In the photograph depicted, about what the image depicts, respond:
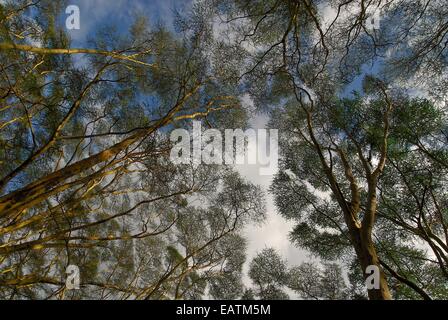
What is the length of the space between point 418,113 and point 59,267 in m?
7.07

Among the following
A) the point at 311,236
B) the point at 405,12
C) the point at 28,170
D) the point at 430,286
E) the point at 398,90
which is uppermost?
the point at 405,12

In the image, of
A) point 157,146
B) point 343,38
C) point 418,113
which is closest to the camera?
point 343,38

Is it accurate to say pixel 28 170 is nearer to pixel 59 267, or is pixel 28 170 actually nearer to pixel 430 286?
pixel 59 267

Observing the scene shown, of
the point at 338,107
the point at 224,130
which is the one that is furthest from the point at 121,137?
the point at 338,107

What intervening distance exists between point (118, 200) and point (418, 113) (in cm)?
549

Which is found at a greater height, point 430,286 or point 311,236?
point 311,236

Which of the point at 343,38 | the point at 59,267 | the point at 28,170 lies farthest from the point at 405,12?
the point at 59,267

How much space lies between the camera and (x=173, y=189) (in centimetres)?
500

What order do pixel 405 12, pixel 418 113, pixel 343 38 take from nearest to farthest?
pixel 405 12 < pixel 343 38 < pixel 418 113

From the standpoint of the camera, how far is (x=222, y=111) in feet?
17.5

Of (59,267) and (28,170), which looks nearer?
(28,170)

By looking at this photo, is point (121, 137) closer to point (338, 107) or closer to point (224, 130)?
point (224, 130)
